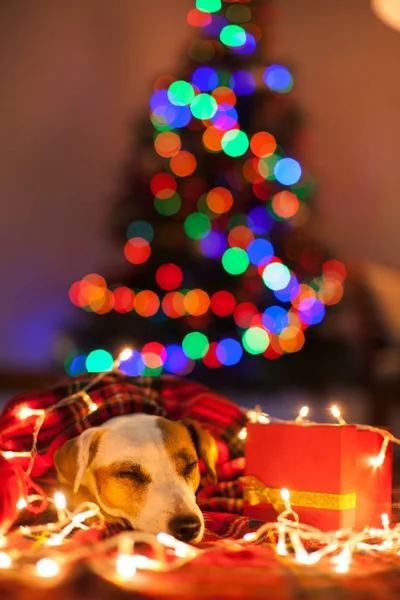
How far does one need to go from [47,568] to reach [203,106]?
9.35 ft

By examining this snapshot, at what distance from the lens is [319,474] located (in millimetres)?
1243

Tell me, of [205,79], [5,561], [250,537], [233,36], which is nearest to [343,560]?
[250,537]

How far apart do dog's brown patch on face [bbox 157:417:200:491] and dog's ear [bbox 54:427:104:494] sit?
0.12m

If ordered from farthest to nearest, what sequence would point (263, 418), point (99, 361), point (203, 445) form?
1. point (99, 361)
2. point (263, 418)
3. point (203, 445)

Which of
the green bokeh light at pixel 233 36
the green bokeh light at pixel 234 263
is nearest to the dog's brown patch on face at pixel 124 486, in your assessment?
the green bokeh light at pixel 234 263

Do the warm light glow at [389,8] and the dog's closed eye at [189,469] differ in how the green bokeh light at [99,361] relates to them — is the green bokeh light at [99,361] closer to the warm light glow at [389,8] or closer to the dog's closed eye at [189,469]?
the warm light glow at [389,8]

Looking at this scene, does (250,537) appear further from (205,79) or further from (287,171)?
(205,79)

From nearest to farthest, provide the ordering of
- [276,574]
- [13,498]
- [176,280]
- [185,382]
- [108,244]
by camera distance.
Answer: [276,574] → [13,498] → [185,382] → [176,280] → [108,244]

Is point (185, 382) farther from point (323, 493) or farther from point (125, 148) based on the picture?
point (125, 148)

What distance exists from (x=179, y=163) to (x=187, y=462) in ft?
7.82

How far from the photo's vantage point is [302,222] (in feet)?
11.5

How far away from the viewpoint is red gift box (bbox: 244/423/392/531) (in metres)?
1.23

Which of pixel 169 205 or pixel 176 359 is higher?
pixel 169 205

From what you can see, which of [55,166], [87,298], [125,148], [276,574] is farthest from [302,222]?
[276,574]
